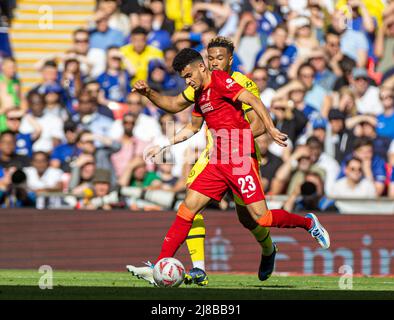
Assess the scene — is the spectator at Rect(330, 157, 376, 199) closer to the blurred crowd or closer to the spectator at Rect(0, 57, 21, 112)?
the blurred crowd

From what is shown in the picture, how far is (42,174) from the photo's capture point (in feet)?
58.3

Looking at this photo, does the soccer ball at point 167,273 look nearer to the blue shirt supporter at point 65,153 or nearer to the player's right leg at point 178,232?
the player's right leg at point 178,232

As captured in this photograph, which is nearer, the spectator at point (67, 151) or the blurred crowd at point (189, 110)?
the blurred crowd at point (189, 110)

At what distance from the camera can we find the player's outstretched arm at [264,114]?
11156 millimetres

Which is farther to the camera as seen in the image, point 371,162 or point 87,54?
point 87,54

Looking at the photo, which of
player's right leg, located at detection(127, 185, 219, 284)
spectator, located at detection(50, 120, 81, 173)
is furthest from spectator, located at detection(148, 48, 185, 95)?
player's right leg, located at detection(127, 185, 219, 284)

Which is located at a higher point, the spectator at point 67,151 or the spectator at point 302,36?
the spectator at point 302,36

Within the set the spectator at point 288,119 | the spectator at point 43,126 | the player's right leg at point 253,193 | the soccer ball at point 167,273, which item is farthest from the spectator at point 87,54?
the soccer ball at point 167,273

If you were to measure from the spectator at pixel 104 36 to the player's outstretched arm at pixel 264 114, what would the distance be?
893cm

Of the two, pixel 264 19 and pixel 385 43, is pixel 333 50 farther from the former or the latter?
pixel 264 19

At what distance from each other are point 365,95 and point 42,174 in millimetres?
5528

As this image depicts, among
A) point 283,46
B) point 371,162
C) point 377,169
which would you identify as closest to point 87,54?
point 283,46

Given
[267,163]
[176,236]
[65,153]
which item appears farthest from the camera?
[65,153]
